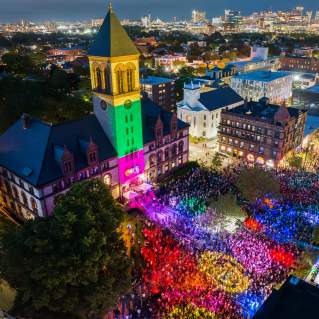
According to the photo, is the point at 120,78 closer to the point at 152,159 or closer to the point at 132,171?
the point at 132,171

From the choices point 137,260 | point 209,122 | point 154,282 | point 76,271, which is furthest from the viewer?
point 209,122

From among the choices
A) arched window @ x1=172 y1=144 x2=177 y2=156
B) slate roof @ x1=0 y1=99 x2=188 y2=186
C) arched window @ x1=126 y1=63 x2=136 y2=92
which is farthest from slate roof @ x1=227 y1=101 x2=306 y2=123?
slate roof @ x1=0 y1=99 x2=188 y2=186

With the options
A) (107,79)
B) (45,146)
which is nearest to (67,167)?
(45,146)

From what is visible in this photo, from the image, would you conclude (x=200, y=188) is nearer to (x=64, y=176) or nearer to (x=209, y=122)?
(x=64, y=176)

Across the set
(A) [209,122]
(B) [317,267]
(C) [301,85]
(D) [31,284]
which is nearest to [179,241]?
(B) [317,267]

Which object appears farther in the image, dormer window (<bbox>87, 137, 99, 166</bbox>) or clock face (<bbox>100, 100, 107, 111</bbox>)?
clock face (<bbox>100, 100, 107, 111</bbox>)

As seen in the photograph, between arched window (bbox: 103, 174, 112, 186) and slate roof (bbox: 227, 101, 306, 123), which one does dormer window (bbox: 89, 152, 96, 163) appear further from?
slate roof (bbox: 227, 101, 306, 123)
